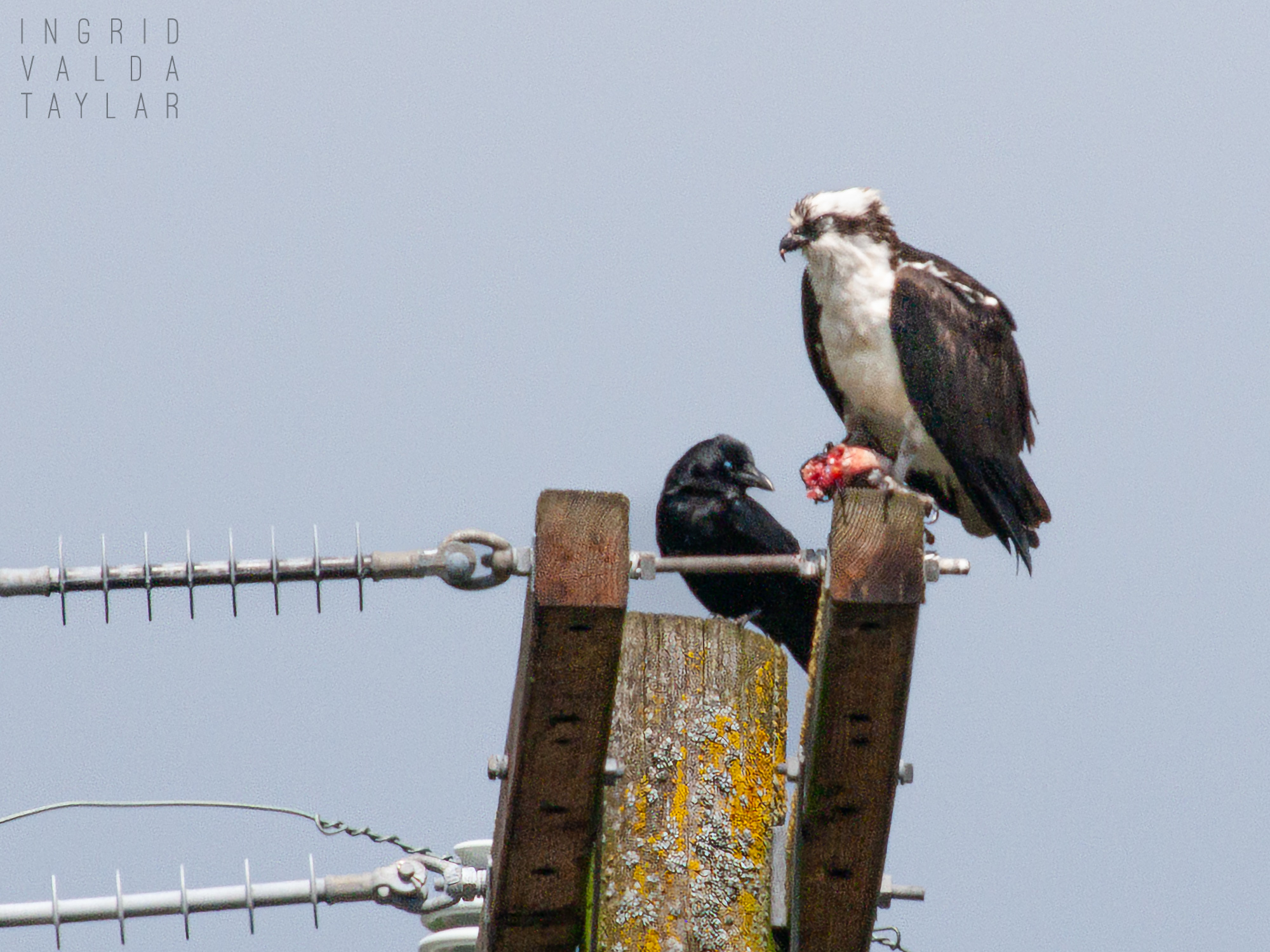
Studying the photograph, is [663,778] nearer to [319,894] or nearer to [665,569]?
[665,569]

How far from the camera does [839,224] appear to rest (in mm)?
5711

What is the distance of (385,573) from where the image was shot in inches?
123

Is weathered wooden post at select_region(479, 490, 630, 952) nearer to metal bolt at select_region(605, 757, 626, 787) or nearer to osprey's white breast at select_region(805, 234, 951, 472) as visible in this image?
metal bolt at select_region(605, 757, 626, 787)

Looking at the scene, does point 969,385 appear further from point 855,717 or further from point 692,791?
point 855,717

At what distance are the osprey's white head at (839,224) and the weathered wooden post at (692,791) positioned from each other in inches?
100

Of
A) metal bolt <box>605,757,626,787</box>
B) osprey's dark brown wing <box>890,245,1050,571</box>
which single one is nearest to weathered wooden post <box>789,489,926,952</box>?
metal bolt <box>605,757,626,787</box>

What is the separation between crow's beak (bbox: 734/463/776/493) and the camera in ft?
21.6

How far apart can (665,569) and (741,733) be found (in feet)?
1.74

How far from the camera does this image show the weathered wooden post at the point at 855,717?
8.57ft

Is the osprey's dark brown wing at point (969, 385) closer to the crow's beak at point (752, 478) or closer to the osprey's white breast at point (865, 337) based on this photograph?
the osprey's white breast at point (865, 337)

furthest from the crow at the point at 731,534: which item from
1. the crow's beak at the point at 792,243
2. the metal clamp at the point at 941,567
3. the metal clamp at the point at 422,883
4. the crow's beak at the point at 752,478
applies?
the metal clamp at the point at 941,567

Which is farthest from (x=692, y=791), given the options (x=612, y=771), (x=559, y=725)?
(x=559, y=725)

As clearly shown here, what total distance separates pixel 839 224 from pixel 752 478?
4.13 feet

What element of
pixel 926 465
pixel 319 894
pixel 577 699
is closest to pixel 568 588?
pixel 577 699
